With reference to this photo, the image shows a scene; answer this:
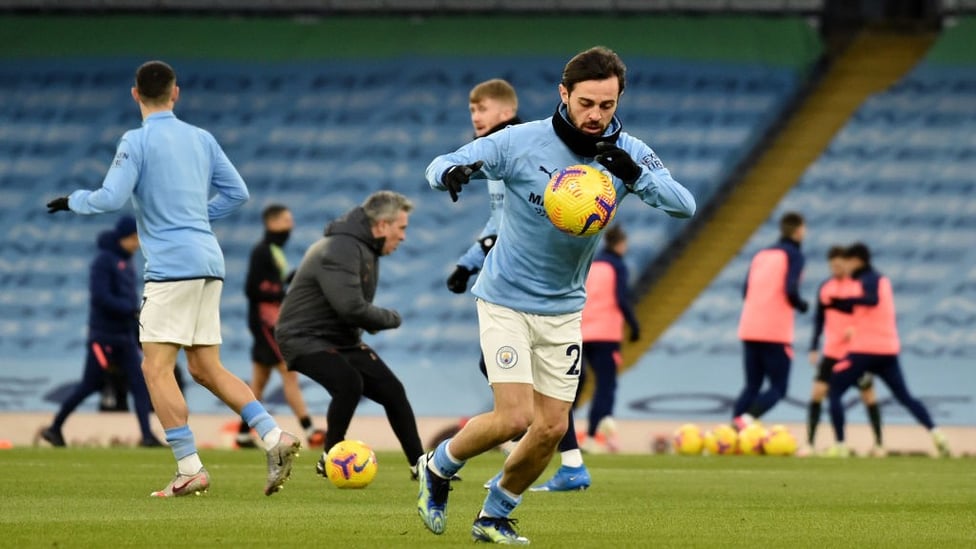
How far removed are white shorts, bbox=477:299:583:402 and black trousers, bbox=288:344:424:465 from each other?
411cm

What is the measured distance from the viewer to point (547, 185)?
262 inches

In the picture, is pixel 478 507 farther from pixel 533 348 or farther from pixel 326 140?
pixel 326 140

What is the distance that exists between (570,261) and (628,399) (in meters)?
13.4

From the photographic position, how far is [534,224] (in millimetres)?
6805

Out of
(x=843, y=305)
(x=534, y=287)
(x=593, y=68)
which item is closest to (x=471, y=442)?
(x=534, y=287)

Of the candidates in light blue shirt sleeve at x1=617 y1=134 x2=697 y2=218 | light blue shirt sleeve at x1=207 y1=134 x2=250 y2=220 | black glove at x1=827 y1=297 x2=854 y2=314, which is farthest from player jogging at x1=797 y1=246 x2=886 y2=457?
light blue shirt sleeve at x1=617 y1=134 x2=697 y2=218

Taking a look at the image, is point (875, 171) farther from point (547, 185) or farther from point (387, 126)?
point (547, 185)

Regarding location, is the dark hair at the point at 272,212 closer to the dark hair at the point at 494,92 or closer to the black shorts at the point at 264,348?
the black shorts at the point at 264,348

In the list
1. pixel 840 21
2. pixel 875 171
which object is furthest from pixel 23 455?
pixel 840 21

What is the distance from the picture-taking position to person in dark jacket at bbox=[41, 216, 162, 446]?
15609 mm

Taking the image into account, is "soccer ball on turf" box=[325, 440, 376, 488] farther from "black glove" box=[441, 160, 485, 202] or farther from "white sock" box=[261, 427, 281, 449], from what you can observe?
"black glove" box=[441, 160, 485, 202]

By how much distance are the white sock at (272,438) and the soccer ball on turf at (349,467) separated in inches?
47.0

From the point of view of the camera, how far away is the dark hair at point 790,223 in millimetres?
16719

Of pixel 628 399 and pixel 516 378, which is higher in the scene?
pixel 516 378
